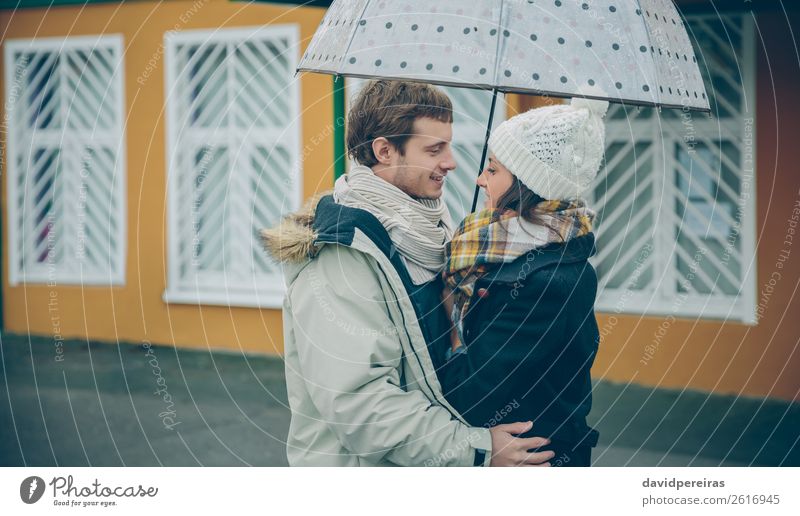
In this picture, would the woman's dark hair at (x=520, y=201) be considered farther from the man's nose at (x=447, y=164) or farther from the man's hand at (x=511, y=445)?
the man's hand at (x=511, y=445)

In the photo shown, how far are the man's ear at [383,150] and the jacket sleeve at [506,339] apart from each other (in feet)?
1.44

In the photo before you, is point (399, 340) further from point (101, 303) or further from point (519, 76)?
point (101, 303)

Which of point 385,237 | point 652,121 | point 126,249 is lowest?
point 126,249

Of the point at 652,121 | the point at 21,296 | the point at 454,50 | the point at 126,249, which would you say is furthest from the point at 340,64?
the point at 21,296

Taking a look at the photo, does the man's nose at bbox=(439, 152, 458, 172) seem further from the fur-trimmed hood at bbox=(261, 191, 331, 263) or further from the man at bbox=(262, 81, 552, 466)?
the fur-trimmed hood at bbox=(261, 191, 331, 263)

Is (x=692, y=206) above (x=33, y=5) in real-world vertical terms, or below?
below

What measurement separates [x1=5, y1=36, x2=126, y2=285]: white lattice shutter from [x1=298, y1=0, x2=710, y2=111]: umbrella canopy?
6.96 m

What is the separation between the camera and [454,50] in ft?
7.22

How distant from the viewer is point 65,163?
9.23 m

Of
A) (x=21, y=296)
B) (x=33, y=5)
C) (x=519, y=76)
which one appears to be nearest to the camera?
(x=519, y=76)

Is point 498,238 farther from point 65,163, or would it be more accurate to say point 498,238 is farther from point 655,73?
point 65,163

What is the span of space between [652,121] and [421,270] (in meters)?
4.97

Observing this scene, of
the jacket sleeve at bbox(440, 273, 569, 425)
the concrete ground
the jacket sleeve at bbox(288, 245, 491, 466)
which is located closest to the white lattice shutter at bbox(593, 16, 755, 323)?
the concrete ground

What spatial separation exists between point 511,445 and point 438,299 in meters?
0.41
